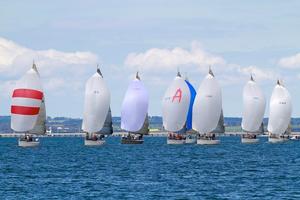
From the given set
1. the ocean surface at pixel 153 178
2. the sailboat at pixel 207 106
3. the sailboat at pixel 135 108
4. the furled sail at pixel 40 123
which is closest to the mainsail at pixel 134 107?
the sailboat at pixel 135 108

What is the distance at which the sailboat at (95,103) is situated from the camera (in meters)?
154

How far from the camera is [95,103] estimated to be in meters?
154

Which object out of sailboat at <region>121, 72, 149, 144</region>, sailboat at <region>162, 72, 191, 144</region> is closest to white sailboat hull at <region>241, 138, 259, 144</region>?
sailboat at <region>162, 72, 191, 144</region>

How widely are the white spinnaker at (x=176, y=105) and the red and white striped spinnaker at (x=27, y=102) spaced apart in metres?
24.3

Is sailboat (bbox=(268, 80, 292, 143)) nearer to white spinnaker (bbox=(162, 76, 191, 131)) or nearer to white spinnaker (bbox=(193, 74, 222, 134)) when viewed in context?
white spinnaker (bbox=(193, 74, 222, 134))

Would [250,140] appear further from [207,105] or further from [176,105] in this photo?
[207,105]

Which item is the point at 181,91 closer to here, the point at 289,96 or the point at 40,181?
the point at 289,96

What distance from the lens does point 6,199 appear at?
6981 cm

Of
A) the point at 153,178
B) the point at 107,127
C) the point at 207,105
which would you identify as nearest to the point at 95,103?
the point at 107,127

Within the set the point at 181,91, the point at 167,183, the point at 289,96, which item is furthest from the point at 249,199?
the point at 289,96

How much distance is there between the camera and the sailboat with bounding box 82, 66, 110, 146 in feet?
506

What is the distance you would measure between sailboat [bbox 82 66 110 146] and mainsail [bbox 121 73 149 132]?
4.37 m

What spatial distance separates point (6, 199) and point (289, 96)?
373 feet

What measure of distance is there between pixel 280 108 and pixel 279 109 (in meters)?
0.26
